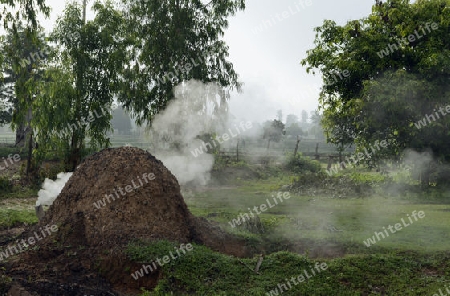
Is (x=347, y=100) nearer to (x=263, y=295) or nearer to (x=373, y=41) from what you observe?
(x=373, y=41)

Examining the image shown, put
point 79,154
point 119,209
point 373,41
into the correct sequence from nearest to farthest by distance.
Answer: point 119,209 → point 373,41 → point 79,154

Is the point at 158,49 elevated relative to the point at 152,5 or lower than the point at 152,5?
lower

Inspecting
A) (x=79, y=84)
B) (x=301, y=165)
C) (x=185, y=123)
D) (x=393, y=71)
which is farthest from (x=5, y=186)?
(x=301, y=165)

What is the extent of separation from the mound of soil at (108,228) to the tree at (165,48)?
379 inches

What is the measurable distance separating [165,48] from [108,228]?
42.6ft

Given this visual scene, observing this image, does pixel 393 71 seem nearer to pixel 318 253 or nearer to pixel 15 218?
pixel 318 253

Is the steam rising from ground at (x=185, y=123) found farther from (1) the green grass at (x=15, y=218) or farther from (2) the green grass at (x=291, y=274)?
(2) the green grass at (x=291, y=274)

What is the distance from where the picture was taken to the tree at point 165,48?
1936 cm

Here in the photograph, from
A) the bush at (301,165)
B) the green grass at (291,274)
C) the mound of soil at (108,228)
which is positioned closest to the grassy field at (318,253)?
the green grass at (291,274)

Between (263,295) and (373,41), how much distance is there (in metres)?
13.6

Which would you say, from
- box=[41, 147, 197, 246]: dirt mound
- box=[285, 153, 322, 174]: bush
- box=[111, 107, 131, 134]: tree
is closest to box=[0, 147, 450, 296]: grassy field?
box=[41, 147, 197, 246]: dirt mound

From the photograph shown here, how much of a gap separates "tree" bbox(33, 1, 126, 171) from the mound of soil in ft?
24.8

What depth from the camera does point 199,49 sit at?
20.1m

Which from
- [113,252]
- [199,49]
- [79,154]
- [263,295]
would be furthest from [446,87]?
[79,154]
